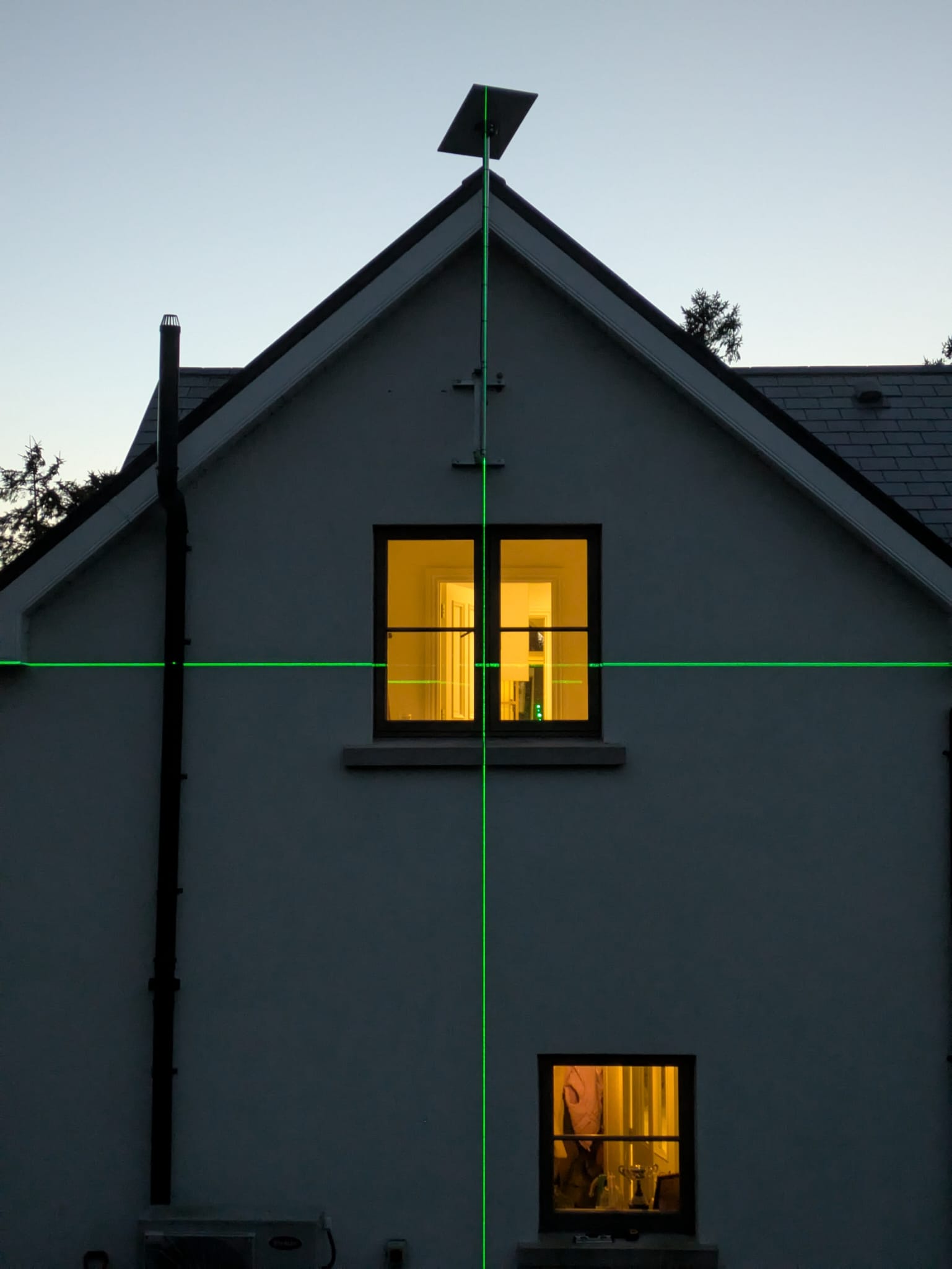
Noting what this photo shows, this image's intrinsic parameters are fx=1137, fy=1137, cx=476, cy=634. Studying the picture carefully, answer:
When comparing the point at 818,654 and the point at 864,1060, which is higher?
the point at 818,654

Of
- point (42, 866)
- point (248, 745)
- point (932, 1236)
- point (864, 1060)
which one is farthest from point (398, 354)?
point (932, 1236)

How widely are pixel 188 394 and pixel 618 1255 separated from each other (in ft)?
23.3

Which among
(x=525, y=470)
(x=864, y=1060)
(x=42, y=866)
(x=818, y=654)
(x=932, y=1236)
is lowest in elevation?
(x=932, y=1236)

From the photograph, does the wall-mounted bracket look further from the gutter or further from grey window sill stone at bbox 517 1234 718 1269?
grey window sill stone at bbox 517 1234 718 1269

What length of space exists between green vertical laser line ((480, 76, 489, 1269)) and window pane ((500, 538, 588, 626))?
0.19m

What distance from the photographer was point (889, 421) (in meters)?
9.61

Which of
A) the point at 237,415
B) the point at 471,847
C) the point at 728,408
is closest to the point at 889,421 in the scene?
the point at 728,408

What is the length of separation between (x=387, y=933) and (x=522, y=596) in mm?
2390

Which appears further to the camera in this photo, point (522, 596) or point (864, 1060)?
point (522, 596)

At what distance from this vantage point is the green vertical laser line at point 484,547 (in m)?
7.15

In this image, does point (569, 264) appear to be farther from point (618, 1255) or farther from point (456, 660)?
point (618, 1255)

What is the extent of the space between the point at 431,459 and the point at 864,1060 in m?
4.79

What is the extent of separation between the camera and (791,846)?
24.2ft

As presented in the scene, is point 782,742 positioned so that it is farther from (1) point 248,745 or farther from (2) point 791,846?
(1) point 248,745
